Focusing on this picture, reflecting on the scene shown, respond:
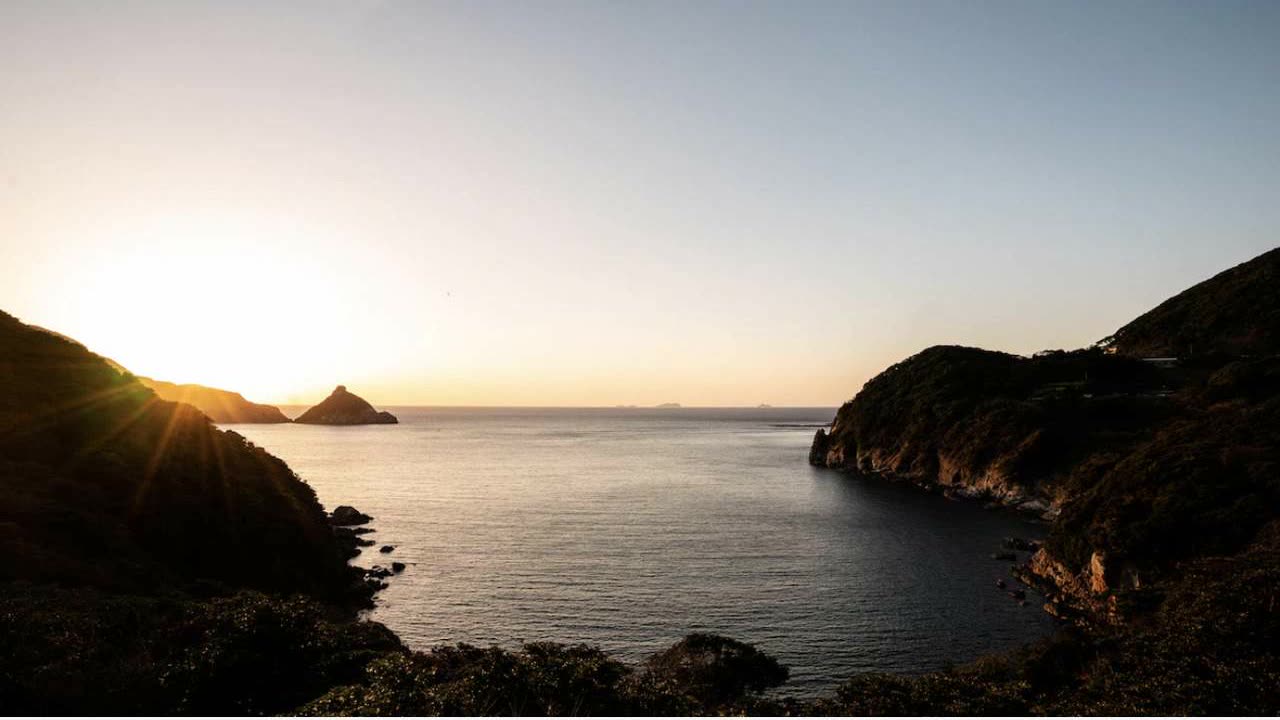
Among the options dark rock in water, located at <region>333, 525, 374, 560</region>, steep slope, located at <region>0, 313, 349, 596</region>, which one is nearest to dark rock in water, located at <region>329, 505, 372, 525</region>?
dark rock in water, located at <region>333, 525, 374, 560</region>

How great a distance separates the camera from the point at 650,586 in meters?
52.9

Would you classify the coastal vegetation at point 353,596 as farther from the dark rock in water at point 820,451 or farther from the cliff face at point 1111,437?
the dark rock in water at point 820,451

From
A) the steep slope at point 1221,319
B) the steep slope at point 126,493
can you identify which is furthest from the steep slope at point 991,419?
the steep slope at point 126,493

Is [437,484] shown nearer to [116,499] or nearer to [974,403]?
[116,499]

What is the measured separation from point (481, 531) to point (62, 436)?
39.9m

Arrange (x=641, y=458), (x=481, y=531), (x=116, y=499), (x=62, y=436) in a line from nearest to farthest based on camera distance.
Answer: (x=116, y=499) → (x=62, y=436) → (x=481, y=531) → (x=641, y=458)

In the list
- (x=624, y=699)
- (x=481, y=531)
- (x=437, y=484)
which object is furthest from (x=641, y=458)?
(x=624, y=699)

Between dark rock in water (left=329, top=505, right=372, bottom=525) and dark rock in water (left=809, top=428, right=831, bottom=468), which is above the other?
dark rock in water (left=809, top=428, right=831, bottom=468)

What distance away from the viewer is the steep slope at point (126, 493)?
37.5 metres

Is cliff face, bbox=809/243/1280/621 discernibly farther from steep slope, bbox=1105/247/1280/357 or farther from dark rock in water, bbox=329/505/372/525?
dark rock in water, bbox=329/505/372/525

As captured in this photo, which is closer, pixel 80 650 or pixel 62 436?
pixel 80 650

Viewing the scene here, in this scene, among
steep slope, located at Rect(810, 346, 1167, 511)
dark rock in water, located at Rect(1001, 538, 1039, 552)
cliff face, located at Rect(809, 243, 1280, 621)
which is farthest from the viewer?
steep slope, located at Rect(810, 346, 1167, 511)

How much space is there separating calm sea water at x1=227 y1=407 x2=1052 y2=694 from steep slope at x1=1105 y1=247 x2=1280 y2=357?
6726 cm

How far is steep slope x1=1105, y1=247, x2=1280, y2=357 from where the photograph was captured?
110 m
